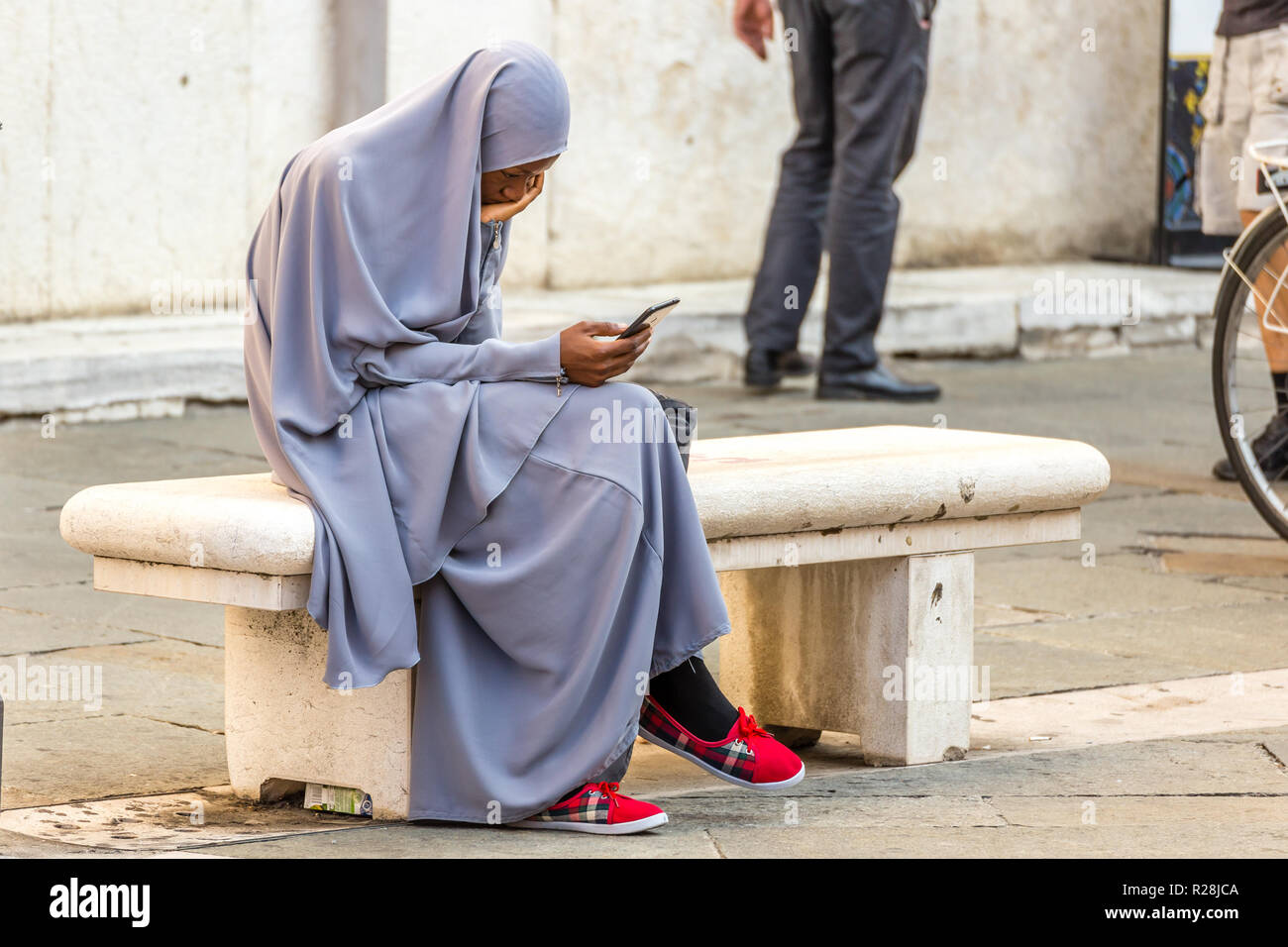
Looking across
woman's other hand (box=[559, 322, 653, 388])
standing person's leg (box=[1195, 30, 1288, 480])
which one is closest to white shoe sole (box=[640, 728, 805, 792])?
woman's other hand (box=[559, 322, 653, 388])

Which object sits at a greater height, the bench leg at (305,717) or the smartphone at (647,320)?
the smartphone at (647,320)

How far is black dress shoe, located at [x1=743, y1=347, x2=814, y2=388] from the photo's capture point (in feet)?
24.5

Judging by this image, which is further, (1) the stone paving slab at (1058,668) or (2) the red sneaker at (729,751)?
(1) the stone paving slab at (1058,668)

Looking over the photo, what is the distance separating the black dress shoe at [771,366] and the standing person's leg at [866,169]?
0.63ft

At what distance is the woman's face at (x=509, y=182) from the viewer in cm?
322

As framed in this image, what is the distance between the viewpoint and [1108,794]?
11.0 ft

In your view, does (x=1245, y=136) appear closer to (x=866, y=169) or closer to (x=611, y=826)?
(x=866, y=169)

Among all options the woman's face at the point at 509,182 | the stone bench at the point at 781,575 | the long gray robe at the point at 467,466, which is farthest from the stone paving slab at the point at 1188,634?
the woman's face at the point at 509,182

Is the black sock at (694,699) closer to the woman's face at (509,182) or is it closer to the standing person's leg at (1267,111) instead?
the woman's face at (509,182)

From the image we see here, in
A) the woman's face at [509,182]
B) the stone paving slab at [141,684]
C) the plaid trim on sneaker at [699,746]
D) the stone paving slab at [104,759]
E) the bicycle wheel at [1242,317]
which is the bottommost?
the stone paving slab at [104,759]

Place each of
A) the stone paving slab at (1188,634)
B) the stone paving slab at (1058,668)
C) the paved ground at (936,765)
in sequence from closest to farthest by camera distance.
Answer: the paved ground at (936,765) < the stone paving slab at (1058,668) < the stone paving slab at (1188,634)

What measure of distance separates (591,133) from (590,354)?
5.57 m

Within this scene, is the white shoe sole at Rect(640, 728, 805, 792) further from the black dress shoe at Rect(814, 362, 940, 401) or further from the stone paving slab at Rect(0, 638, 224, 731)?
the black dress shoe at Rect(814, 362, 940, 401)

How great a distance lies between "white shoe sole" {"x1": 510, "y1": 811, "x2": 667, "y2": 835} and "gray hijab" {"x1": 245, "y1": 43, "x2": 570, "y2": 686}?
0.32 metres
